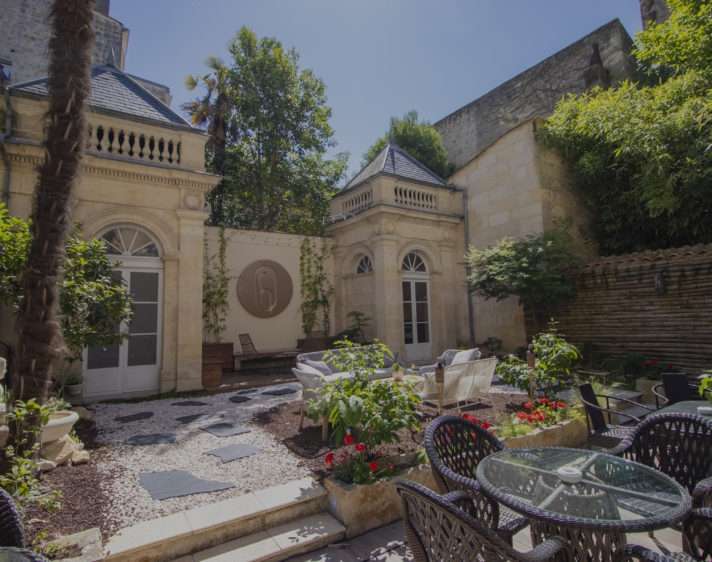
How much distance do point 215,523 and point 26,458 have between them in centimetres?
A: 155

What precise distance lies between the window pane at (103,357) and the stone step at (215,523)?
4.73 metres

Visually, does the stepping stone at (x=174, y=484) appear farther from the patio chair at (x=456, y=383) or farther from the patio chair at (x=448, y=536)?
the patio chair at (x=456, y=383)

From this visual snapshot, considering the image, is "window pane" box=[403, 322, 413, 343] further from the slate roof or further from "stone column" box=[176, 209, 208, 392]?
the slate roof

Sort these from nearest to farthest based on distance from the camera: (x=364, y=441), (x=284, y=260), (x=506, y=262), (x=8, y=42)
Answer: (x=364, y=441) < (x=506, y=262) < (x=284, y=260) < (x=8, y=42)

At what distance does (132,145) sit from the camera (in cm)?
737

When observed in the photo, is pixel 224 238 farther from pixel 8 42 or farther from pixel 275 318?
pixel 8 42

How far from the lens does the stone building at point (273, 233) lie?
6637 millimetres

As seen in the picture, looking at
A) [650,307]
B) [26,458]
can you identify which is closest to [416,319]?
[650,307]

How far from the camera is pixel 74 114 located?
333 centimetres

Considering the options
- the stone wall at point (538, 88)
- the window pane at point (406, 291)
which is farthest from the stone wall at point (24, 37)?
the stone wall at point (538, 88)

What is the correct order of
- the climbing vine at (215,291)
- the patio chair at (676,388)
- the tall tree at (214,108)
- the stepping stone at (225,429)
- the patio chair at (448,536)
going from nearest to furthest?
the patio chair at (448,536)
the patio chair at (676,388)
the stepping stone at (225,429)
the climbing vine at (215,291)
the tall tree at (214,108)

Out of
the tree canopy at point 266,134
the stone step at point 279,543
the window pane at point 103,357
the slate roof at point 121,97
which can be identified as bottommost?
the stone step at point 279,543

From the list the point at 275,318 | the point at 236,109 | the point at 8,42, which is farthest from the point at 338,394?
the point at 8,42

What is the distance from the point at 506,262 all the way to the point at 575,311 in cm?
202
